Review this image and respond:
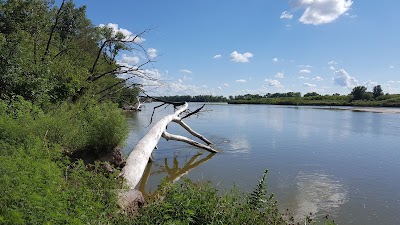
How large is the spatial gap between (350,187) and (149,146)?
6008mm

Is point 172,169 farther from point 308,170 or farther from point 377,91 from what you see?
point 377,91

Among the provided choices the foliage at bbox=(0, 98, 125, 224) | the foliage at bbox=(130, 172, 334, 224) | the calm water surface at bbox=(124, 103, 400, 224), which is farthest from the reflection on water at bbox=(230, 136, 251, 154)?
the foliage at bbox=(0, 98, 125, 224)

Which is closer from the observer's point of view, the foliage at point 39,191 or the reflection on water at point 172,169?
the foliage at point 39,191

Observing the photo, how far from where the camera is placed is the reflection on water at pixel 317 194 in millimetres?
7504

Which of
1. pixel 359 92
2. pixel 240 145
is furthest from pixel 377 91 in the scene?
pixel 240 145

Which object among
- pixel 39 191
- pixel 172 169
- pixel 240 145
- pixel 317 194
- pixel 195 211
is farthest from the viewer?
pixel 240 145

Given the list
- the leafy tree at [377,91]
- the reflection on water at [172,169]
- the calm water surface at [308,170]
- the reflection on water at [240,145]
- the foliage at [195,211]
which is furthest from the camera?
the leafy tree at [377,91]

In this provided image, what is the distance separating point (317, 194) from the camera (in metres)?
8.75

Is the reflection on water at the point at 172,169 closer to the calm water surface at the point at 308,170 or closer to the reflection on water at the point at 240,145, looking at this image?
the calm water surface at the point at 308,170

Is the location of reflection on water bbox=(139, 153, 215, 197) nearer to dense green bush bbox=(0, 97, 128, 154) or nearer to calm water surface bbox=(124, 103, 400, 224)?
calm water surface bbox=(124, 103, 400, 224)

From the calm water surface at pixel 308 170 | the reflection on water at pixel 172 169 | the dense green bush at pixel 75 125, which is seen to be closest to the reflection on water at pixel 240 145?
the calm water surface at pixel 308 170

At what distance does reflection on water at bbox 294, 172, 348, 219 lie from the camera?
750 cm

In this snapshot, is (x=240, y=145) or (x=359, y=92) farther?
(x=359, y=92)

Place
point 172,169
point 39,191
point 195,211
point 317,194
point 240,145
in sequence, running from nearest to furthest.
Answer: point 39,191 < point 195,211 < point 317,194 < point 172,169 < point 240,145
